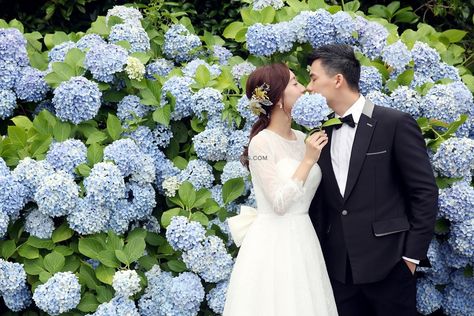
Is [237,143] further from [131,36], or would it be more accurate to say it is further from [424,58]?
[424,58]

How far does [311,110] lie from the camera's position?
304cm

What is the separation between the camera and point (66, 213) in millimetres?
3629

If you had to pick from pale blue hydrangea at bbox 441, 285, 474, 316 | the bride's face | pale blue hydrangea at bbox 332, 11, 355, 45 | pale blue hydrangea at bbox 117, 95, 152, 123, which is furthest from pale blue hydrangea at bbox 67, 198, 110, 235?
pale blue hydrangea at bbox 441, 285, 474, 316

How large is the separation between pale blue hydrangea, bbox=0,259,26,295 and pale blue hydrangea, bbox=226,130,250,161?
1188mm

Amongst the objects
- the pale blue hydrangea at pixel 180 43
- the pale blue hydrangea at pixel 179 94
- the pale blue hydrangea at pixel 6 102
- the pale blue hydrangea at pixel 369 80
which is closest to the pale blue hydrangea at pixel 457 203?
the pale blue hydrangea at pixel 369 80

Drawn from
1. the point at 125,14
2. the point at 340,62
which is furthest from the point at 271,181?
the point at 125,14

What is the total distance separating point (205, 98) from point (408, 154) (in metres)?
1.24

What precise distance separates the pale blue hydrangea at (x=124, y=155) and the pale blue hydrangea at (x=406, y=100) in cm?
133

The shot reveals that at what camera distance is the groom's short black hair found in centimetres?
327

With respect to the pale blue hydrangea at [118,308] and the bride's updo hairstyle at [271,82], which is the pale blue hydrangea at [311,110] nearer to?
→ the bride's updo hairstyle at [271,82]

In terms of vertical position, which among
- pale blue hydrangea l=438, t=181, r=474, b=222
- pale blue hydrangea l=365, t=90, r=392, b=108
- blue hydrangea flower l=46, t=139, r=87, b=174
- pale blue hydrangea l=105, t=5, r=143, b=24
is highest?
pale blue hydrangea l=365, t=90, r=392, b=108

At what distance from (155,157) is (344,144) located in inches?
45.7

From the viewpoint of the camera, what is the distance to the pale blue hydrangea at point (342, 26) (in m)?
4.00

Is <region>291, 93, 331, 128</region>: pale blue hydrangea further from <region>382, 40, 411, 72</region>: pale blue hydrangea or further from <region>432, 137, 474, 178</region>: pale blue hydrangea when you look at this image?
<region>382, 40, 411, 72</region>: pale blue hydrangea
